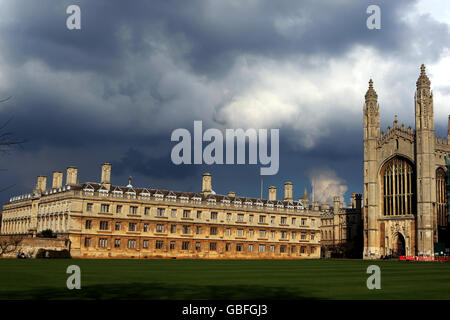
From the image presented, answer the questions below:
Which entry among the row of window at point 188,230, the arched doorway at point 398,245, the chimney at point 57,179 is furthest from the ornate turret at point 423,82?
the chimney at point 57,179

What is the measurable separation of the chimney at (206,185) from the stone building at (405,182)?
28.6 m

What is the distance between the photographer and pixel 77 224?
2712 inches

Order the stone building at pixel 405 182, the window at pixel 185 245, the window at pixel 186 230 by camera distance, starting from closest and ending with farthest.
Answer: the window at pixel 185 245 → the window at pixel 186 230 → the stone building at pixel 405 182

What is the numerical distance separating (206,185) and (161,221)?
13.4 m

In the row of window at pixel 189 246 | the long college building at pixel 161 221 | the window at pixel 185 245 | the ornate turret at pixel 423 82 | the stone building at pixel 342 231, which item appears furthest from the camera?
the stone building at pixel 342 231

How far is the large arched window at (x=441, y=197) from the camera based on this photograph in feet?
283

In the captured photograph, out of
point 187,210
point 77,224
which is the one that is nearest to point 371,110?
point 187,210

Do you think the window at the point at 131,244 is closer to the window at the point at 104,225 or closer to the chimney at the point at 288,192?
the window at the point at 104,225

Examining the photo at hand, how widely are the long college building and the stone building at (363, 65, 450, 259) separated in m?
10.9

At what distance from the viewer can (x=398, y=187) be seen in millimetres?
89938

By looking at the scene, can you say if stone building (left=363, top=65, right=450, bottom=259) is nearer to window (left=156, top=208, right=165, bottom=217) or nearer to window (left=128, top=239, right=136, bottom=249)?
window (left=156, top=208, right=165, bottom=217)

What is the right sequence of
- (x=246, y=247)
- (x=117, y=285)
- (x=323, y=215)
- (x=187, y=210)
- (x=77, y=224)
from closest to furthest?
1. (x=117, y=285)
2. (x=77, y=224)
3. (x=187, y=210)
4. (x=246, y=247)
5. (x=323, y=215)
